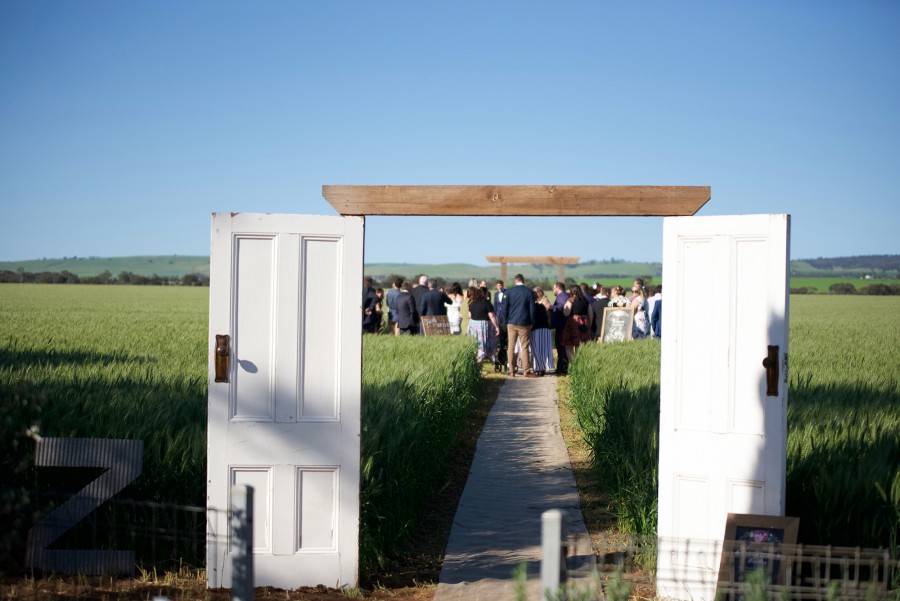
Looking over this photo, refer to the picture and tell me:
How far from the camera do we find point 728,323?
18.5ft

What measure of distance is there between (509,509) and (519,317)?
436 inches

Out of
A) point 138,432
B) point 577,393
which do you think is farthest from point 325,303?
point 577,393

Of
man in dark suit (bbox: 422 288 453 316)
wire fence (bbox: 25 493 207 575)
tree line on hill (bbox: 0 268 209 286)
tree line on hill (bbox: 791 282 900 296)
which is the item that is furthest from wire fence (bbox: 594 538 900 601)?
tree line on hill (bbox: 791 282 900 296)

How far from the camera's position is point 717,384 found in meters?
5.70

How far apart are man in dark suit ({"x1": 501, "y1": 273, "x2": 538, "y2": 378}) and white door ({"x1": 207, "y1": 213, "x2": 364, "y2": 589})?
13.1 meters

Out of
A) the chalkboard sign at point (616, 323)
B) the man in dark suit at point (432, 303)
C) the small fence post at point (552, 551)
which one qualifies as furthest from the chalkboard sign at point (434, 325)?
the small fence post at point (552, 551)

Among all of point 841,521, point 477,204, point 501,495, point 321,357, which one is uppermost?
point 477,204

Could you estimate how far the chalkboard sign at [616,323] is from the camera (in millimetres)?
21828

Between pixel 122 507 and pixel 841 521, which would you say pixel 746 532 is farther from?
pixel 122 507

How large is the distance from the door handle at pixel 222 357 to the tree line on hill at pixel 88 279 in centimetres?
7848

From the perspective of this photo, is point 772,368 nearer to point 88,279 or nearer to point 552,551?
point 552,551

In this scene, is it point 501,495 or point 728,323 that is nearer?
point 728,323

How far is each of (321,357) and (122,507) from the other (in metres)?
1.70

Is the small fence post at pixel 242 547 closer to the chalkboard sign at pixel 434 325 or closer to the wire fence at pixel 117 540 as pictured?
the wire fence at pixel 117 540
